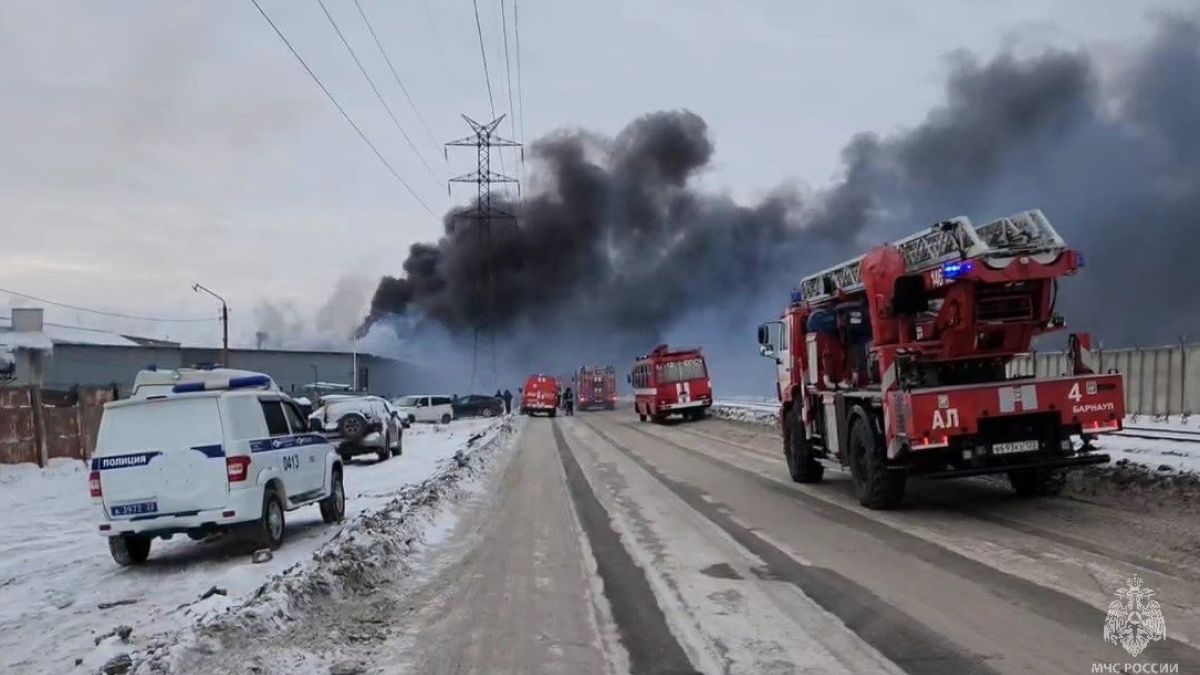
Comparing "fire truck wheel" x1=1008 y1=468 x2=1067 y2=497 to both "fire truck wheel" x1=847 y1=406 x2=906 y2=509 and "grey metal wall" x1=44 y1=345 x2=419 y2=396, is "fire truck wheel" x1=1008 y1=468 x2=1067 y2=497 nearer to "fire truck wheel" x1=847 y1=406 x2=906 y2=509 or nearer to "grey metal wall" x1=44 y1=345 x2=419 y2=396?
"fire truck wheel" x1=847 y1=406 x2=906 y2=509

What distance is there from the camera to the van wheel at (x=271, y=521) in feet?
34.4

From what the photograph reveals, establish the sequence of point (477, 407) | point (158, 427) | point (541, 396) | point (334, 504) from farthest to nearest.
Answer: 1. point (541, 396)
2. point (477, 407)
3. point (334, 504)
4. point (158, 427)

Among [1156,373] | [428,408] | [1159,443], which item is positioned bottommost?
[1159,443]

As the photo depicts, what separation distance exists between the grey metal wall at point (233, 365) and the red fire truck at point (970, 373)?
45277mm

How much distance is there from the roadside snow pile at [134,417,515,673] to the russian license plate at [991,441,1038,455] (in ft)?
20.1

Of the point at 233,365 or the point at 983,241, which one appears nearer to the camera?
the point at 983,241

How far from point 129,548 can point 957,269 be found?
903 centimetres

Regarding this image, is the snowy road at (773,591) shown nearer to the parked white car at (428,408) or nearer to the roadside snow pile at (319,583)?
the roadside snow pile at (319,583)

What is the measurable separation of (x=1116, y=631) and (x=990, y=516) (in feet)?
16.1

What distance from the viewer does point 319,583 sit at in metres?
7.69

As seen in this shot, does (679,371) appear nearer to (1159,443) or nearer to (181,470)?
(1159,443)

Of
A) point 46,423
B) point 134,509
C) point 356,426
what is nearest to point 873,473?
point 134,509

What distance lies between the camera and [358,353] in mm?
73812

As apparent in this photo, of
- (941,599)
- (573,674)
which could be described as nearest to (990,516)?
(941,599)
